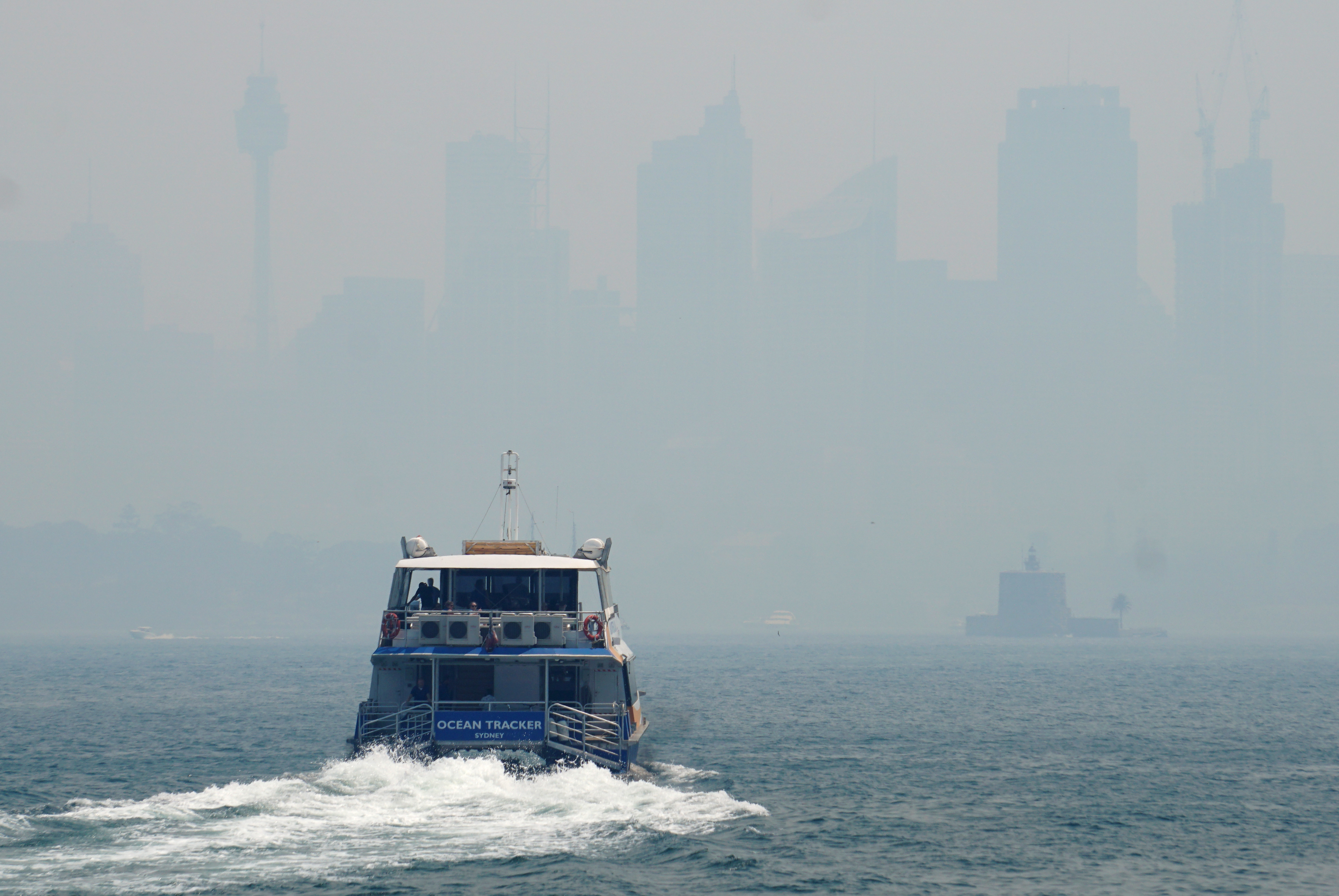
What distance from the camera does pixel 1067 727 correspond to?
66.9 m

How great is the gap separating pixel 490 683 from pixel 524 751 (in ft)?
13.3

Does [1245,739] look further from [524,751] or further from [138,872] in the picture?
[138,872]

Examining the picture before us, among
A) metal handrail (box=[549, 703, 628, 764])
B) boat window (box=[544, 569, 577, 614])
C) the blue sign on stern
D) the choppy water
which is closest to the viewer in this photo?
the choppy water

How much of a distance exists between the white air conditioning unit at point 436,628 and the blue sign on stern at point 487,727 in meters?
2.64

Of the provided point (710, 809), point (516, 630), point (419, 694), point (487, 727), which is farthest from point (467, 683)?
point (710, 809)

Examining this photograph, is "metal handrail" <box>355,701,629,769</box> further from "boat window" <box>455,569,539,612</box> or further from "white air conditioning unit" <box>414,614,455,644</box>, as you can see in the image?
"boat window" <box>455,569,539,612</box>

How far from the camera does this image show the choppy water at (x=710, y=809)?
94.4 feet

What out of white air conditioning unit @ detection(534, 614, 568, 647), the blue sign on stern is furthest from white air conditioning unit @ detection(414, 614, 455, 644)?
the blue sign on stern

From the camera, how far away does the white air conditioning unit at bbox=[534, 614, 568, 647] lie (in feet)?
126

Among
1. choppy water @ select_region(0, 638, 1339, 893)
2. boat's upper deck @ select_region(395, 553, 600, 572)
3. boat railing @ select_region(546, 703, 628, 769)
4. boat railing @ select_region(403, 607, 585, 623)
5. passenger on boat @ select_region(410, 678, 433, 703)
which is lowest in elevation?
choppy water @ select_region(0, 638, 1339, 893)

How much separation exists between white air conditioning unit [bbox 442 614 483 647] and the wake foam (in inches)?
138

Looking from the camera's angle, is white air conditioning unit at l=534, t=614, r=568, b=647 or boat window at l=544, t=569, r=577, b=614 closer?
white air conditioning unit at l=534, t=614, r=568, b=647

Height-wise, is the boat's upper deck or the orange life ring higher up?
the boat's upper deck

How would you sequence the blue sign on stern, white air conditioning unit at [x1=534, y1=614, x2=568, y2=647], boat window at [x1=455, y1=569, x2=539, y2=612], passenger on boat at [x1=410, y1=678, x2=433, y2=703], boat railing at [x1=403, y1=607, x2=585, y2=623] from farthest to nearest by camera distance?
boat window at [x1=455, y1=569, x2=539, y2=612] < passenger on boat at [x1=410, y1=678, x2=433, y2=703] < white air conditioning unit at [x1=534, y1=614, x2=568, y2=647] < boat railing at [x1=403, y1=607, x2=585, y2=623] < the blue sign on stern
